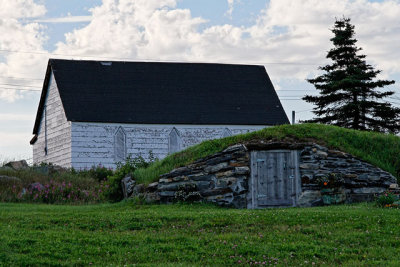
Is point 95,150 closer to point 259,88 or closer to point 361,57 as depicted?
point 259,88

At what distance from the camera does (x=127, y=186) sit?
26.5 metres

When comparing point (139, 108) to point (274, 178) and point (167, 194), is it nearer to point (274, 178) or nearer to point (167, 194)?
point (167, 194)

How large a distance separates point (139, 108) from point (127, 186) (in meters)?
14.3

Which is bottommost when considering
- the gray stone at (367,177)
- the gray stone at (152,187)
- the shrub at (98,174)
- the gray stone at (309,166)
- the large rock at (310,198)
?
the large rock at (310,198)

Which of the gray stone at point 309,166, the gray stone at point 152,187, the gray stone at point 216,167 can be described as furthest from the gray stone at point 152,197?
the gray stone at point 309,166

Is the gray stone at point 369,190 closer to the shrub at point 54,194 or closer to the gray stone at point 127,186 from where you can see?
the gray stone at point 127,186

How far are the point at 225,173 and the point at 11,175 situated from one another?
36.4 ft

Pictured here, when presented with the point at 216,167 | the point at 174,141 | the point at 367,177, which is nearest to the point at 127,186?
the point at 216,167

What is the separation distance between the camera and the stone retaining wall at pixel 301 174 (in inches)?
969

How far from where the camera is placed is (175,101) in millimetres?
41344

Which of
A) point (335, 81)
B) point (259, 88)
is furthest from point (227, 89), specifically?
point (335, 81)

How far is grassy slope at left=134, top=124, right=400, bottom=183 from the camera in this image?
2600cm

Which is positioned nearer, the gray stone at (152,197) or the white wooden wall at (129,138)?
the gray stone at (152,197)

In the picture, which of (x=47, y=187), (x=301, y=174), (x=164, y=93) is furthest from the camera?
(x=164, y=93)
